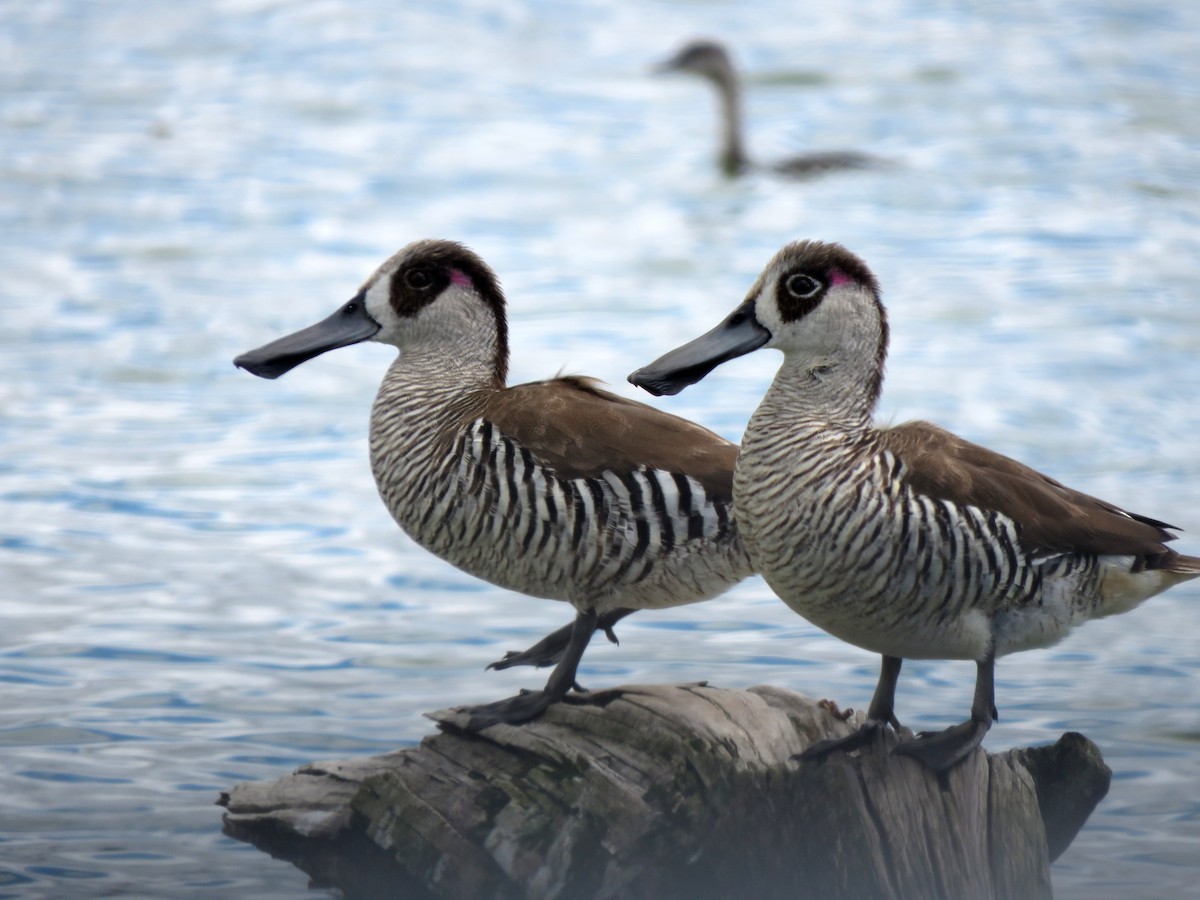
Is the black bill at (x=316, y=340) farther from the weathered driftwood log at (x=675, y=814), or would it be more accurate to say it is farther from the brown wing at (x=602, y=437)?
the weathered driftwood log at (x=675, y=814)

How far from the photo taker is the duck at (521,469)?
17.8 ft

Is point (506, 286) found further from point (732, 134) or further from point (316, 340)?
point (316, 340)

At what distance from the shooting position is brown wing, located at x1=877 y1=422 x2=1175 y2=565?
4906 millimetres

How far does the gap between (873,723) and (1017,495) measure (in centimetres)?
77

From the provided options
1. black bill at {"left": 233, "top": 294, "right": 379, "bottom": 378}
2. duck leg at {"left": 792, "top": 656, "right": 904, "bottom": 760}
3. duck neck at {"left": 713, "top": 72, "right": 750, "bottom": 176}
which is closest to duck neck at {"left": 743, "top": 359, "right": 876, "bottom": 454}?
duck leg at {"left": 792, "top": 656, "right": 904, "bottom": 760}

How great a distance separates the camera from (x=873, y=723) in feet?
16.6

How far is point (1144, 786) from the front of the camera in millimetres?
6730

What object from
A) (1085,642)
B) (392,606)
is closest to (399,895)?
(392,606)

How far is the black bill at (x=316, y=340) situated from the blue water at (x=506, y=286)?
1587 mm

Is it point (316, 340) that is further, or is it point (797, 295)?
point (316, 340)

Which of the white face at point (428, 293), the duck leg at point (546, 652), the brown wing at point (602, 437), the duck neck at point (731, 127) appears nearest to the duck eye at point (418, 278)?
the white face at point (428, 293)

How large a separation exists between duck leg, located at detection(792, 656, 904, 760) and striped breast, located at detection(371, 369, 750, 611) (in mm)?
624

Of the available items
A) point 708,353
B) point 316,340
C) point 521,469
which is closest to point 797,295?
point 708,353

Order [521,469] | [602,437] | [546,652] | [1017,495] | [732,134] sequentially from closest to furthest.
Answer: [1017,495] → [521,469] → [602,437] → [546,652] → [732,134]
